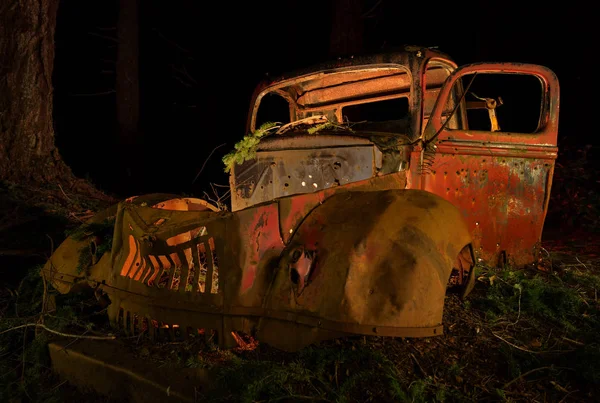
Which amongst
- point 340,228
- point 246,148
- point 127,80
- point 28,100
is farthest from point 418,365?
point 127,80

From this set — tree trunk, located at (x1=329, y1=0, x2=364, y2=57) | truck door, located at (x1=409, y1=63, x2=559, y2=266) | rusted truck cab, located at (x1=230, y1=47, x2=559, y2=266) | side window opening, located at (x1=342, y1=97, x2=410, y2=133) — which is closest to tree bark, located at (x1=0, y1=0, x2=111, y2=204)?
rusted truck cab, located at (x1=230, y1=47, x2=559, y2=266)

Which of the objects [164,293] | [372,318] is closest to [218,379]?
[164,293]

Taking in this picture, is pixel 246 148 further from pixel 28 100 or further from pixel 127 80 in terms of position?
pixel 127 80

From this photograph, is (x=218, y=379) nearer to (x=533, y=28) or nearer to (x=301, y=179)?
(x=301, y=179)

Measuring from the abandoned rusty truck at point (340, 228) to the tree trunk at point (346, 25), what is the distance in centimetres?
555

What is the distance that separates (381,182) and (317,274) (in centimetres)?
109

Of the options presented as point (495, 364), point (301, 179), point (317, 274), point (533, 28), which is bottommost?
point (495, 364)

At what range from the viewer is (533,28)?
1462 cm

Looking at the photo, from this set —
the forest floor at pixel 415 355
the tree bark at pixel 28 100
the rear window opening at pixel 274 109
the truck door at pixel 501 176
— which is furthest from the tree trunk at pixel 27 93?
the rear window opening at pixel 274 109

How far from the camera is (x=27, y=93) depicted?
6.48 m

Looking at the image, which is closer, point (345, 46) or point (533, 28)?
point (345, 46)

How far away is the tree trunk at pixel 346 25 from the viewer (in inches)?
397

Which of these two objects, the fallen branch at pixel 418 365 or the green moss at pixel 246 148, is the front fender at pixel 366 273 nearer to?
the fallen branch at pixel 418 365

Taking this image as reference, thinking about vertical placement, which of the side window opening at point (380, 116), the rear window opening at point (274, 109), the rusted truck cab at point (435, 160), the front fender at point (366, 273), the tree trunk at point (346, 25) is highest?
the tree trunk at point (346, 25)
